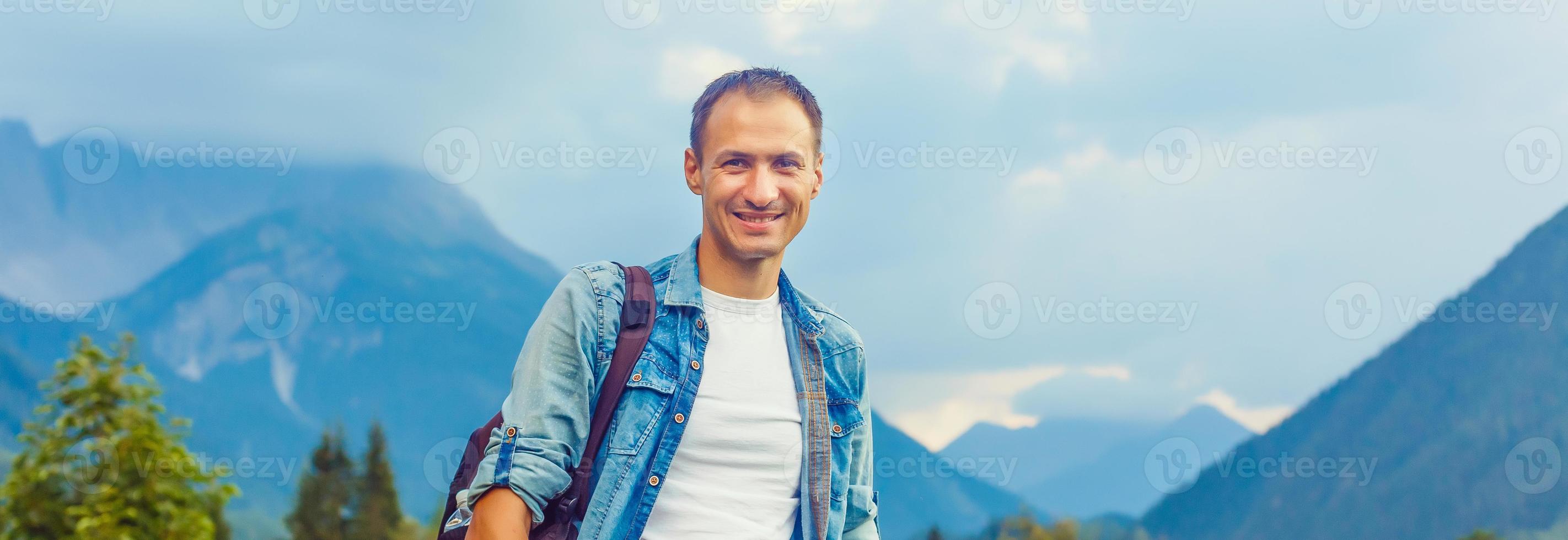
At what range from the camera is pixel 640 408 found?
2725 mm

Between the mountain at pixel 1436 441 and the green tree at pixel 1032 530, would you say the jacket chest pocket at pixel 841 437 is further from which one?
the mountain at pixel 1436 441

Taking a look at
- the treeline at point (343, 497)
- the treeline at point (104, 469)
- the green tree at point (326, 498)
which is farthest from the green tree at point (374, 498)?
the treeline at point (104, 469)

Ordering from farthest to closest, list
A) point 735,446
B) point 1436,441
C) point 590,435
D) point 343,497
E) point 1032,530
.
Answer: point 1436,441 → point 1032,530 → point 343,497 → point 735,446 → point 590,435

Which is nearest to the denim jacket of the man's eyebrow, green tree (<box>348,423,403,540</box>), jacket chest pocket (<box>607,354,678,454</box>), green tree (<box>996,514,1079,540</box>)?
jacket chest pocket (<box>607,354,678,454</box>)

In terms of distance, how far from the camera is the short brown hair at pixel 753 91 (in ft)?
9.74

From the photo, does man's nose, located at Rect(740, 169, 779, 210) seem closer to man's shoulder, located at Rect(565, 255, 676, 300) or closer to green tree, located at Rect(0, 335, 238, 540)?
man's shoulder, located at Rect(565, 255, 676, 300)

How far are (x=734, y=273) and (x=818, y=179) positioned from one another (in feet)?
1.14

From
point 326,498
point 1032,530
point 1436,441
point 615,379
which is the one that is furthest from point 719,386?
point 1436,441

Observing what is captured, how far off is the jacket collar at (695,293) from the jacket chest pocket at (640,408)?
8.4 inches

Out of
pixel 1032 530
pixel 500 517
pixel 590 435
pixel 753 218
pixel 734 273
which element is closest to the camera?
pixel 500 517

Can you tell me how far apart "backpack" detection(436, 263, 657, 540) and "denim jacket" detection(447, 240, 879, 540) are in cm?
2

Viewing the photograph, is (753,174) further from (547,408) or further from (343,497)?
(343,497)

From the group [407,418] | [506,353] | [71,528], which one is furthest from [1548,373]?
[71,528]

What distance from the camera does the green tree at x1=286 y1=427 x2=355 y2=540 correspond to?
71.2 feet
